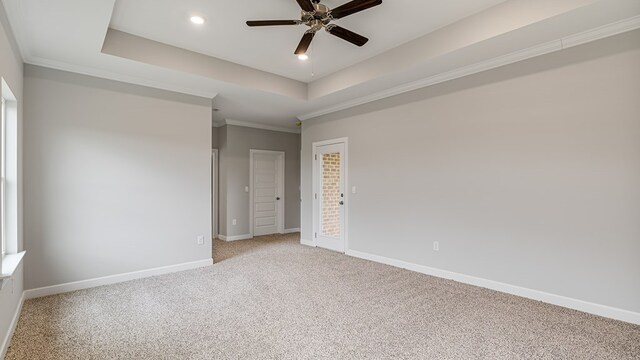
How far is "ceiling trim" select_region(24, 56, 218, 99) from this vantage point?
3.26m

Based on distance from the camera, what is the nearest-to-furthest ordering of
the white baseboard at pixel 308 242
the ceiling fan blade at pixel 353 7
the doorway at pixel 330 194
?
the ceiling fan blade at pixel 353 7
the doorway at pixel 330 194
the white baseboard at pixel 308 242

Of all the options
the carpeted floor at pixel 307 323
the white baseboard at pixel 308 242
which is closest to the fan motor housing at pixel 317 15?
the carpeted floor at pixel 307 323

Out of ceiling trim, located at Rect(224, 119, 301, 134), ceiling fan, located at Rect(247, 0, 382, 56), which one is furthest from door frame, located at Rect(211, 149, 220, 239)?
ceiling fan, located at Rect(247, 0, 382, 56)

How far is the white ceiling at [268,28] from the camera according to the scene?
276 cm

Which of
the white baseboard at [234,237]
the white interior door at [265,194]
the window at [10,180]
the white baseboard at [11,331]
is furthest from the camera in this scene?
the white interior door at [265,194]

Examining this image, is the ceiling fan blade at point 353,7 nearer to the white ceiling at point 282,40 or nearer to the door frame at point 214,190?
the white ceiling at point 282,40

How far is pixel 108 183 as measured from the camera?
3.63m

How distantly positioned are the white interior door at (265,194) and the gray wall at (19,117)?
4.08m

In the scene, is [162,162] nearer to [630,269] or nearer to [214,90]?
[214,90]

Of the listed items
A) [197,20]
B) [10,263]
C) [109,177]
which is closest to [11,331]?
[10,263]

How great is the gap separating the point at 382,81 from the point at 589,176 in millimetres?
2401

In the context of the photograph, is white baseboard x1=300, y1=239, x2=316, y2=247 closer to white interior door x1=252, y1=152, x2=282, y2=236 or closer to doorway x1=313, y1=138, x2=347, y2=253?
doorway x1=313, y1=138, x2=347, y2=253

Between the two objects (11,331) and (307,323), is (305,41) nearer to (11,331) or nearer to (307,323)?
(307,323)

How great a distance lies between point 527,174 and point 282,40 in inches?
118
